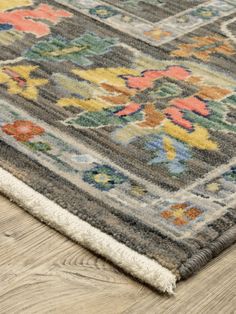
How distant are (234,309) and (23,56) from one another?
3.50ft

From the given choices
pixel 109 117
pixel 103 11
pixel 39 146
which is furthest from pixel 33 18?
pixel 39 146

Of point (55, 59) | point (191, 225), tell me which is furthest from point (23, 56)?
point (191, 225)

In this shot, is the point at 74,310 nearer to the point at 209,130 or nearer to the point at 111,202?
the point at 111,202

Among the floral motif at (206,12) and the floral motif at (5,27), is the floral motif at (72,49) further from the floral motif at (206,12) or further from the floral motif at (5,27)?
the floral motif at (206,12)

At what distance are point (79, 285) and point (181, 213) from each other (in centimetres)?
29

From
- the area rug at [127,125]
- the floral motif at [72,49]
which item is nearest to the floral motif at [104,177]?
the area rug at [127,125]

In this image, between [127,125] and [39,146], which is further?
[127,125]

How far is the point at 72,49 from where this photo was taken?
2275 millimetres

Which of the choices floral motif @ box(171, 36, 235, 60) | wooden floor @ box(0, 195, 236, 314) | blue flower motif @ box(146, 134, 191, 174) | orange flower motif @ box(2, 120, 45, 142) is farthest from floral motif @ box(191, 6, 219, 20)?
wooden floor @ box(0, 195, 236, 314)

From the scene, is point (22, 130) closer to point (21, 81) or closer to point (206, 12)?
point (21, 81)

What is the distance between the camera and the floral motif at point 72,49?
222 cm

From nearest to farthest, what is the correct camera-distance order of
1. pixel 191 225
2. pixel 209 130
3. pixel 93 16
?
pixel 191 225, pixel 209 130, pixel 93 16

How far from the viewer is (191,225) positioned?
1.59m

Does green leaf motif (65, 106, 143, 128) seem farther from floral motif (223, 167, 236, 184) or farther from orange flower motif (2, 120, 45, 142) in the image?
floral motif (223, 167, 236, 184)
